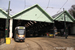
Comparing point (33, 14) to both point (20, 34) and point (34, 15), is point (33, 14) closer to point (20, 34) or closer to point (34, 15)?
point (34, 15)

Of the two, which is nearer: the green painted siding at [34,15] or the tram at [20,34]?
the tram at [20,34]

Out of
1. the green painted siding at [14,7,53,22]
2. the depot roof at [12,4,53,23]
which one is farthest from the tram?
the green painted siding at [14,7,53,22]

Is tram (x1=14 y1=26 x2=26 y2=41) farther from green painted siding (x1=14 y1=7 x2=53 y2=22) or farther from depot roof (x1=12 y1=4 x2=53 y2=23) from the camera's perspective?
green painted siding (x1=14 y1=7 x2=53 y2=22)

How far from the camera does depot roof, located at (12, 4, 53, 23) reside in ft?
99.3

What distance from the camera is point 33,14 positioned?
31797 millimetres

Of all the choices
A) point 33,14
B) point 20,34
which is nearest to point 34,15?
point 33,14

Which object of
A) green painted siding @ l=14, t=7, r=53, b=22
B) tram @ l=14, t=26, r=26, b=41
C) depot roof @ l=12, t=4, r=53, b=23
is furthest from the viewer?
green painted siding @ l=14, t=7, r=53, b=22

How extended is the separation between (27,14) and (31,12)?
1.64 meters

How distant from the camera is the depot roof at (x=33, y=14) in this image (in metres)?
30.3

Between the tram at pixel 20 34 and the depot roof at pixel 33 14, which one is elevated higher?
the depot roof at pixel 33 14

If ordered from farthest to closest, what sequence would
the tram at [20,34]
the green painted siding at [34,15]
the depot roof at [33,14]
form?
the green painted siding at [34,15], the depot roof at [33,14], the tram at [20,34]

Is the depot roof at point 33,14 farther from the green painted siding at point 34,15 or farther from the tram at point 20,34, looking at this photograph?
the tram at point 20,34

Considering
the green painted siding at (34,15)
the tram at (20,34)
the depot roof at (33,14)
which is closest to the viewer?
the tram at (20,34)

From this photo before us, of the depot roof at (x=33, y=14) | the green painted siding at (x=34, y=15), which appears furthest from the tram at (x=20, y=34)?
the green painted siding at (x=34, y=15)
